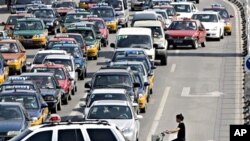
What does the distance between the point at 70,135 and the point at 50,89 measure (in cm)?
1723

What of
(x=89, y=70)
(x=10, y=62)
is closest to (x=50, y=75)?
(x=10, y=62)

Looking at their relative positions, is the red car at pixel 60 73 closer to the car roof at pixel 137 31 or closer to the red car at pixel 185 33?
the car roof at pixel 137 31

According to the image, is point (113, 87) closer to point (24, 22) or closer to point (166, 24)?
point (24, 22)

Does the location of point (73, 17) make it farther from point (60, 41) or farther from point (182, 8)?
point (60, 41)

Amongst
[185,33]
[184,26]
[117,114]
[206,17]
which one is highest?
[117,114]

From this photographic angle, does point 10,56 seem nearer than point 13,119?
No

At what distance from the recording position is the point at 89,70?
53031 millimetres

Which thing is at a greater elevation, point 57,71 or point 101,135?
point 101,135

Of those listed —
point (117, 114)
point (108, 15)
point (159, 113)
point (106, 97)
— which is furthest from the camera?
point (108, 15)

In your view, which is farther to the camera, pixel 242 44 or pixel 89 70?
pixel 242 44

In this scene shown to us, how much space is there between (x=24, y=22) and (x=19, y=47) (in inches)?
399

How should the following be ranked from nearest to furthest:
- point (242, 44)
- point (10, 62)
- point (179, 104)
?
point (179, 104) < point (10, 62) < point (242, 44)

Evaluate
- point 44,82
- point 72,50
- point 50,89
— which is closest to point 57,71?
point 44,82

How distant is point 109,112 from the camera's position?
32.7 meters
